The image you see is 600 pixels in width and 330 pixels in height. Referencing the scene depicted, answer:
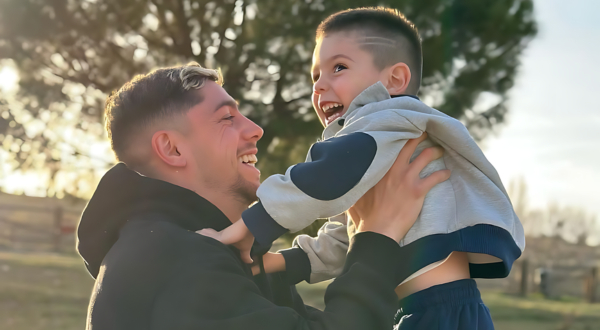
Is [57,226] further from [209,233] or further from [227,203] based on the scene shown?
[209,233]

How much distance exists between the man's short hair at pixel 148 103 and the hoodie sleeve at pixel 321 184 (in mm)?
645

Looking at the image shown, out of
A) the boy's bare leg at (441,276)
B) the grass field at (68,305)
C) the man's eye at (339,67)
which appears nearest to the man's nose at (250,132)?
the man's eye at (339,67)

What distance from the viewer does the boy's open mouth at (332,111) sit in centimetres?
215

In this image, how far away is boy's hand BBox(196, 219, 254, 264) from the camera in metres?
1.64

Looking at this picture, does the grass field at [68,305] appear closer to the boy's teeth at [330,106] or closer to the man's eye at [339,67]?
the boy's teeth at [330,106]

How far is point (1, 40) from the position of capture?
285 inches

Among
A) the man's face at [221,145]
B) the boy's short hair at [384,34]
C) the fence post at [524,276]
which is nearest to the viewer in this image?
the man's face at [221,145]

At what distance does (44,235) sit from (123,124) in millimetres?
17496

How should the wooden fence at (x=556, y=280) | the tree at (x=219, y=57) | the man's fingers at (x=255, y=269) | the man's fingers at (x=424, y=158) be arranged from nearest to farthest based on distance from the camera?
the man's fingers at (x=424, y=158) < the man's fingers at (x=255, y=269) < the tree at (x=219, y=57) < the wooden fence at (x=556, y=280)

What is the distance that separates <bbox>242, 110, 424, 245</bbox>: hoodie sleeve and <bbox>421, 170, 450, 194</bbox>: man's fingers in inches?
6.4

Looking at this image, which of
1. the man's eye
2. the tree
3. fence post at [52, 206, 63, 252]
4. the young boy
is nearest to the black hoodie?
the young boy

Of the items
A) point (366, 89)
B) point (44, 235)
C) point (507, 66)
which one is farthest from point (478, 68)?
point (44, 235)

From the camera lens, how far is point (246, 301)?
149cm

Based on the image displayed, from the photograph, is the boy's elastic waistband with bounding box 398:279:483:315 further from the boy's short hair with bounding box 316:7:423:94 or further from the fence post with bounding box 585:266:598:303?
the fence post with bounding box 585:266:598:303
